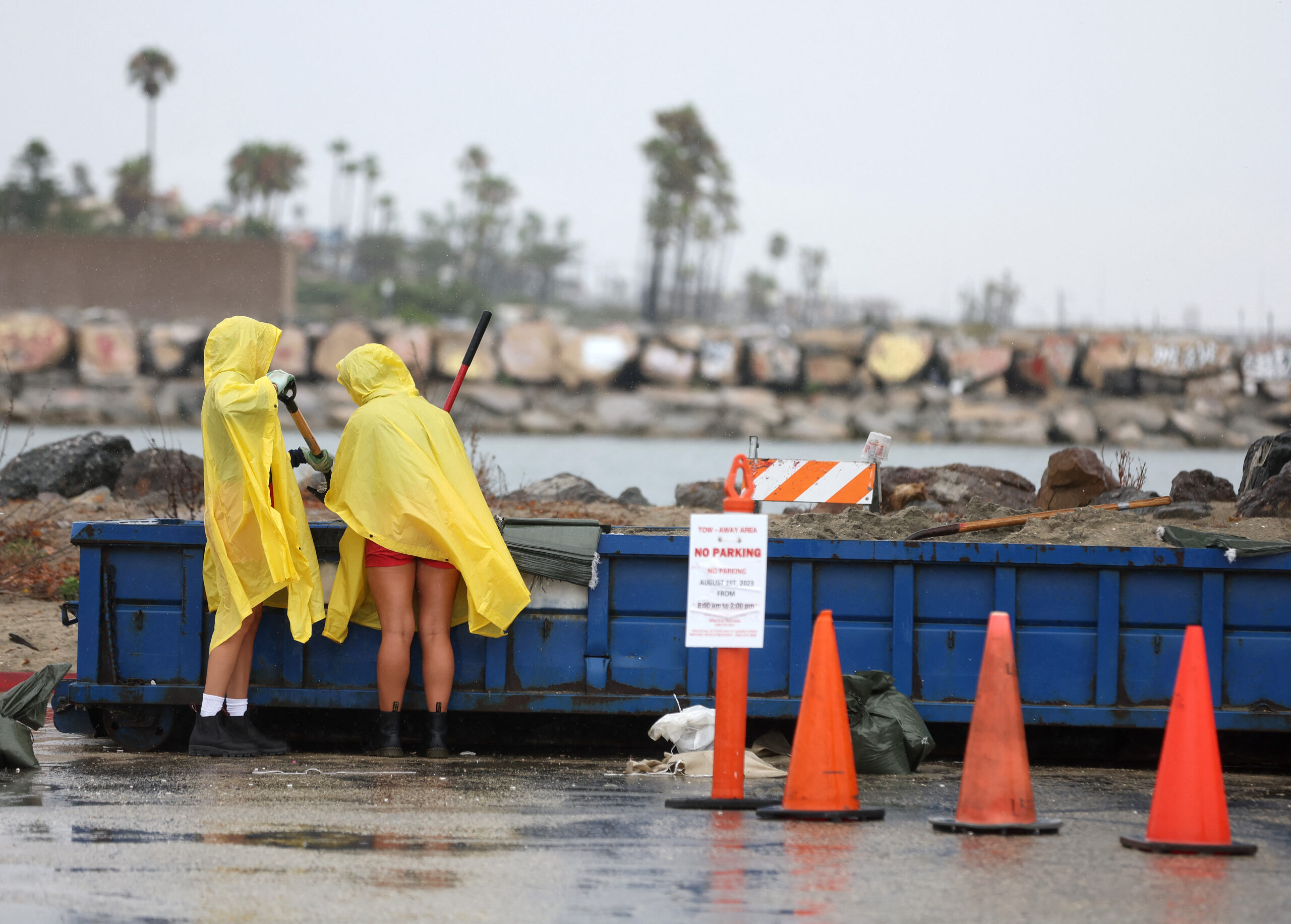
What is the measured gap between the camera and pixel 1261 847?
5121 mm

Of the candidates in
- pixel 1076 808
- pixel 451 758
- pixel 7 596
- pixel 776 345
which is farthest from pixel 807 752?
pixel 776 345

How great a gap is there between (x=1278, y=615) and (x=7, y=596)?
863 centimetres

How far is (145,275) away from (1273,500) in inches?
3283

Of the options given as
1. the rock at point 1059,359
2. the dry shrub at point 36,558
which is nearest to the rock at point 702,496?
the dry shrub at point 36,558

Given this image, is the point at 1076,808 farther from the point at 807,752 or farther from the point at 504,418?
the point at 504,418

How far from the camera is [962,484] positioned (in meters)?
15.7

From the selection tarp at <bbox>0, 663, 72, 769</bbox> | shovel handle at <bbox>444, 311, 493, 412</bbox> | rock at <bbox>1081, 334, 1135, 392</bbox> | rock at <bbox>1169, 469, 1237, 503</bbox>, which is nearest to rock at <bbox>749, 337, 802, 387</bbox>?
rock at <bbox>1081, 334, 1135, 392</bbox>

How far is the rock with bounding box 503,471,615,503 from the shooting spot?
683 inches

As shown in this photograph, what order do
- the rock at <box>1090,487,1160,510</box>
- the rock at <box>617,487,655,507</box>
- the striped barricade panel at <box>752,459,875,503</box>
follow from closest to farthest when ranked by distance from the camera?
the striped barricade panel at <box>752,459,875,503</box>, the rock at <box>1090,487,1160,510</box>, the rock at <box>617,487,655,507</box>

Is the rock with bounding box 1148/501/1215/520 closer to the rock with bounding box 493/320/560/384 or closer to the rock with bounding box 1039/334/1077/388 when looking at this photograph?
the rock with bounding box 493/320/560/384

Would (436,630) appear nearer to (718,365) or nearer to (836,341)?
(718,365)

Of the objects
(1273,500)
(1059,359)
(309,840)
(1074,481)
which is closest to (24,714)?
(309,840)

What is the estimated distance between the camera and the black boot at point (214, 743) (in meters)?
6.73

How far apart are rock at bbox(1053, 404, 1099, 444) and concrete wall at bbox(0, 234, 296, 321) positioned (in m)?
44.5
